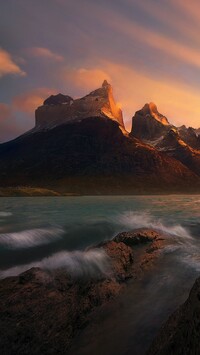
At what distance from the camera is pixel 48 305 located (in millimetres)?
10148

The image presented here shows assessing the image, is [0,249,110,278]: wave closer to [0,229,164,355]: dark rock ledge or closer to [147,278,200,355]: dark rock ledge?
[0,229,164,355]: dark rock ledge

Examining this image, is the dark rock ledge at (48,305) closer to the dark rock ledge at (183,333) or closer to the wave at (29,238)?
the dark rock ledge at (183,333)

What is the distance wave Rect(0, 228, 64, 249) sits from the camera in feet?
60.3

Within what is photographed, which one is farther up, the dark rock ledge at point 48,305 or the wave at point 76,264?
the wave at point 76,264

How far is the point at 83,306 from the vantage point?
1080 centimetres

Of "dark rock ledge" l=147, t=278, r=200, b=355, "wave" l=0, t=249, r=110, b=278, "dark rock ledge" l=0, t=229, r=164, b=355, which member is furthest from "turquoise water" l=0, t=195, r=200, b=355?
"dark rock ledge" l=147, t=278, r=200, b=355

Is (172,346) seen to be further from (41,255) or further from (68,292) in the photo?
(41,255)

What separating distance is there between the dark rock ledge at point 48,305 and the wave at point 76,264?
0.42 metres

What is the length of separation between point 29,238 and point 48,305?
10863 mm

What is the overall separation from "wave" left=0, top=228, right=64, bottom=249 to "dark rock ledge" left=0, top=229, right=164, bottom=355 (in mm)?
6031

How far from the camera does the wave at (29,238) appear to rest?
18.4 meters

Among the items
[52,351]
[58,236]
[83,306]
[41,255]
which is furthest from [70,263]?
[58,236]

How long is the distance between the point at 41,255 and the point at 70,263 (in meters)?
2.34

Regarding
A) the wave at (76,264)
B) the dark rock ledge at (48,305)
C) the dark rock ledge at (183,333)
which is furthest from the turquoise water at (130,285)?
the dark rock ledge at (183,333)
